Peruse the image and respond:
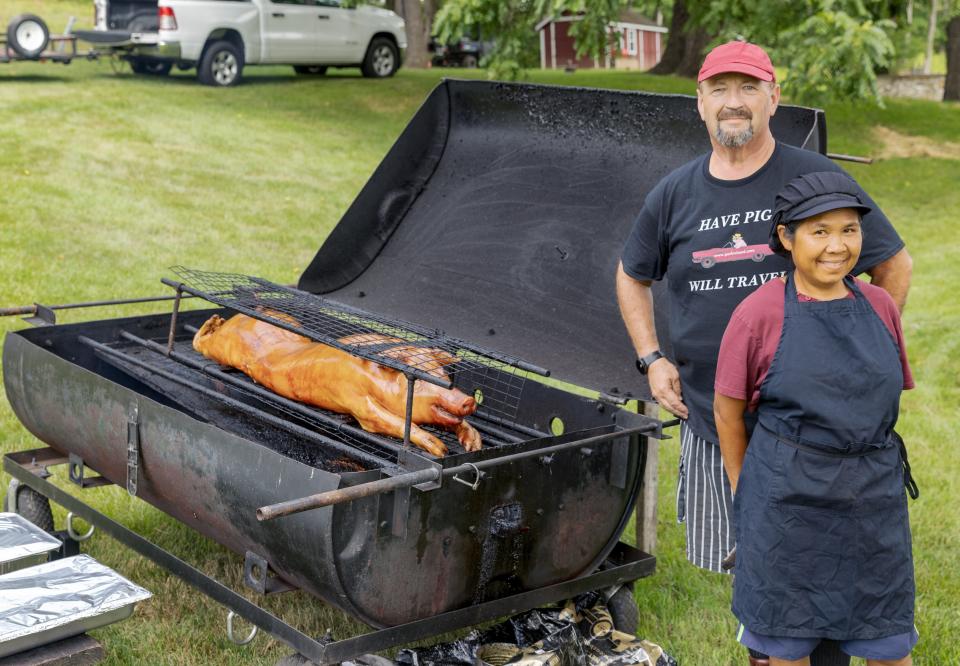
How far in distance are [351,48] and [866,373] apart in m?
17.3

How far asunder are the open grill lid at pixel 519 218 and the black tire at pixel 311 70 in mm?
15586

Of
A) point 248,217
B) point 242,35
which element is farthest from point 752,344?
point 242,35

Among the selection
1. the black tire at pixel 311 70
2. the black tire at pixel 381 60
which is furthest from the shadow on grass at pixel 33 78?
the black tire at pixel 381 60

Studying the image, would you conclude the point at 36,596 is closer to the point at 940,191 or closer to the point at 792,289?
the point at 792,289

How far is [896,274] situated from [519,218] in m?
1.86

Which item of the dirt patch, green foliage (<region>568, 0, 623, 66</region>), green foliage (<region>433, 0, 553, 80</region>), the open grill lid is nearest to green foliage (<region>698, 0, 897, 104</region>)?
green foliage (<region>568, 0, 623, 66</region>)

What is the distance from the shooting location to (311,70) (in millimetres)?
20281

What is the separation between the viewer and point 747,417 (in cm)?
325

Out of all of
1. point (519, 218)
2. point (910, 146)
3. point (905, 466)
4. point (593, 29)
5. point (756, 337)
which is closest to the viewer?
point (756, 337)

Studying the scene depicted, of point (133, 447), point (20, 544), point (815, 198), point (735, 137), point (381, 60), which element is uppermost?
point (381, 60)

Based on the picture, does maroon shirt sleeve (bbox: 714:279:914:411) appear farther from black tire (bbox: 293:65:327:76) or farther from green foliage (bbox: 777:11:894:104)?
black tire (bbox: 293:65:327:76)

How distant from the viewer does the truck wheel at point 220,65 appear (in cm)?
1739

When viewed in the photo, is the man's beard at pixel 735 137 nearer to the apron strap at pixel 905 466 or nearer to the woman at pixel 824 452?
the woman at pixel 824 452

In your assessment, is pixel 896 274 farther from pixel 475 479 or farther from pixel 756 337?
pixel 475 479
